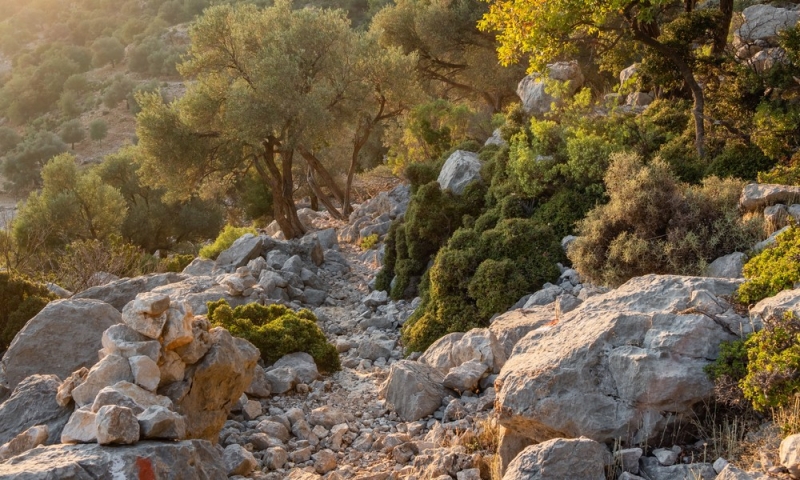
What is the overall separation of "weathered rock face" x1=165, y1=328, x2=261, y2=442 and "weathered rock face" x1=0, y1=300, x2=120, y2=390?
74.1 inches

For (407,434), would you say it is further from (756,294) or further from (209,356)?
(756,294)

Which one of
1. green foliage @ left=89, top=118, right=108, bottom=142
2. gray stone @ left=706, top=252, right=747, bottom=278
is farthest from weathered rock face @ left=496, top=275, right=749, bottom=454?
green foliage @ left=89, top=118, right=108, bottom=142

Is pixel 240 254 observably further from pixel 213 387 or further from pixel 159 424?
pixel 159 424

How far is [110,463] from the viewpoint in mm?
5555

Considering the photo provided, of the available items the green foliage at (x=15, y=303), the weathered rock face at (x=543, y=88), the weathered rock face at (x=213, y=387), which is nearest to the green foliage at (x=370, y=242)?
the weathered rock face at (x=543, y=88)

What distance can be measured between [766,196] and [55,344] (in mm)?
9596

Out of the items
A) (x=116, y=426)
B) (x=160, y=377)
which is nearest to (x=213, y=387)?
(x=160, y=377)

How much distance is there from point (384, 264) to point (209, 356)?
9034 millimetres

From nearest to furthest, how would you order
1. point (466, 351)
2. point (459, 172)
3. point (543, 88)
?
point (466, 351) → point (459, 172) → point (543, 88)

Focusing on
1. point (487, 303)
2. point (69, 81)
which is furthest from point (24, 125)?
point (487, 303)

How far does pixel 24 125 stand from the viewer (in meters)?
57.9

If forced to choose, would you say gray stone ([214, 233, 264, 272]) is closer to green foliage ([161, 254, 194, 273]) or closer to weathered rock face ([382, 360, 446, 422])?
green foliage ([161, 254, 194, 273])

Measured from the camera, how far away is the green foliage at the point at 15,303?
1280 cm

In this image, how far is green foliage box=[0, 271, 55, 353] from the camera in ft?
42.0
